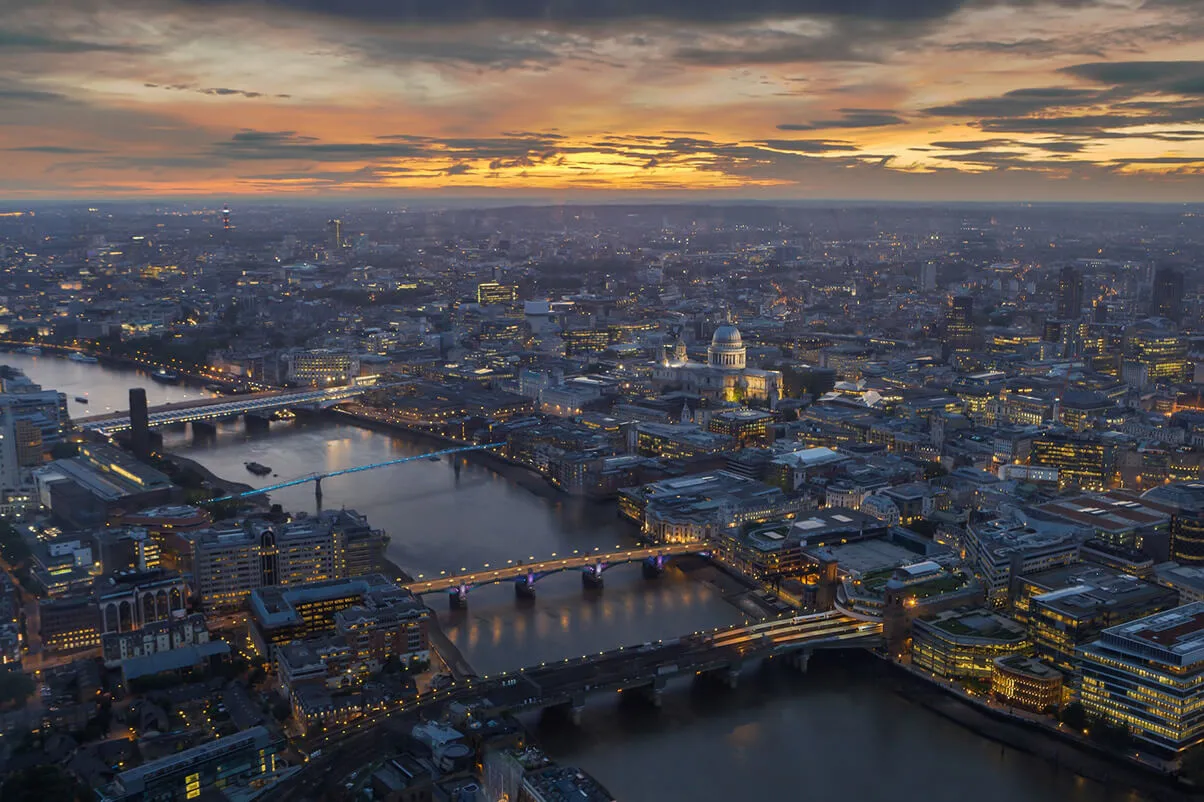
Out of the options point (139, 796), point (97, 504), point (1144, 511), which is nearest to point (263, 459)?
point (97, 504)

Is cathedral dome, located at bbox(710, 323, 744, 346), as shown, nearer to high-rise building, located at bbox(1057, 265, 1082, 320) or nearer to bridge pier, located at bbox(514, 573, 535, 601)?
high-rise building, located at bbox(1057, 265, 1082, 320)

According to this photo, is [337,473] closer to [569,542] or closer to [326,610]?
[569,542]

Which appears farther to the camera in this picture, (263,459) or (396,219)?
(396,219)

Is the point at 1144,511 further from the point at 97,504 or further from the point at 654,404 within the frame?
the point at 97,504

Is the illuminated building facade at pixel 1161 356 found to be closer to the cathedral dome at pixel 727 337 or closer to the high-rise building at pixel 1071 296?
the high-rise building at pixel 1071 296

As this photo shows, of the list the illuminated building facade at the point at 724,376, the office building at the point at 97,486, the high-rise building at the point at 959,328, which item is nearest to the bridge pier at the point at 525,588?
the office building at the point at 97,486

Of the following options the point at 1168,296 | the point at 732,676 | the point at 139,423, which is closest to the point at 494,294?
the point at 139,423
